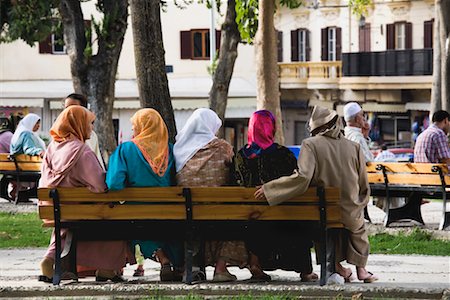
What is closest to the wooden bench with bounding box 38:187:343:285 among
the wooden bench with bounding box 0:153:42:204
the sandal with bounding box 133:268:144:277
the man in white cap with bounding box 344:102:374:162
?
the sandal with bounding box 133:268:144:277

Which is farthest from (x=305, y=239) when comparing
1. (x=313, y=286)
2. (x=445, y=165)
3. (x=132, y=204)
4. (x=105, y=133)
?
(x=105, y=133)

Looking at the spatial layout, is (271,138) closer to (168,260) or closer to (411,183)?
(168,260)

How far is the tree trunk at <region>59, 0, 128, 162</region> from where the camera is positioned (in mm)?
30797

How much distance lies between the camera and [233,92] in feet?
208

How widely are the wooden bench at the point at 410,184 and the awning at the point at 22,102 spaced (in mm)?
→ 44077

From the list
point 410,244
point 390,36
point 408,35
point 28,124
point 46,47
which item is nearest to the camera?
point 410,244

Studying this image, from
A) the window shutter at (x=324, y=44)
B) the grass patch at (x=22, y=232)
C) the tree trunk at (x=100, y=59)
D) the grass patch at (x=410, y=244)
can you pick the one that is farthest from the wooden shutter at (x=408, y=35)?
the grass patch at (x=410, y=244)

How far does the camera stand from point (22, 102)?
63.1 metres

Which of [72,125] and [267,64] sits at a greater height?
[72,125]

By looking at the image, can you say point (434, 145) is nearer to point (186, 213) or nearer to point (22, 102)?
point (186, 213)

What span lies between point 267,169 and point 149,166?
99cm

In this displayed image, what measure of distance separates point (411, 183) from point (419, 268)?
480cm

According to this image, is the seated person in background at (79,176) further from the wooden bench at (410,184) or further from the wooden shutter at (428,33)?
the wooden shutter at (428,33)

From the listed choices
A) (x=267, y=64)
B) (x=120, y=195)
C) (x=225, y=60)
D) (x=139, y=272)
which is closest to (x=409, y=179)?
(x=267, y=64)
